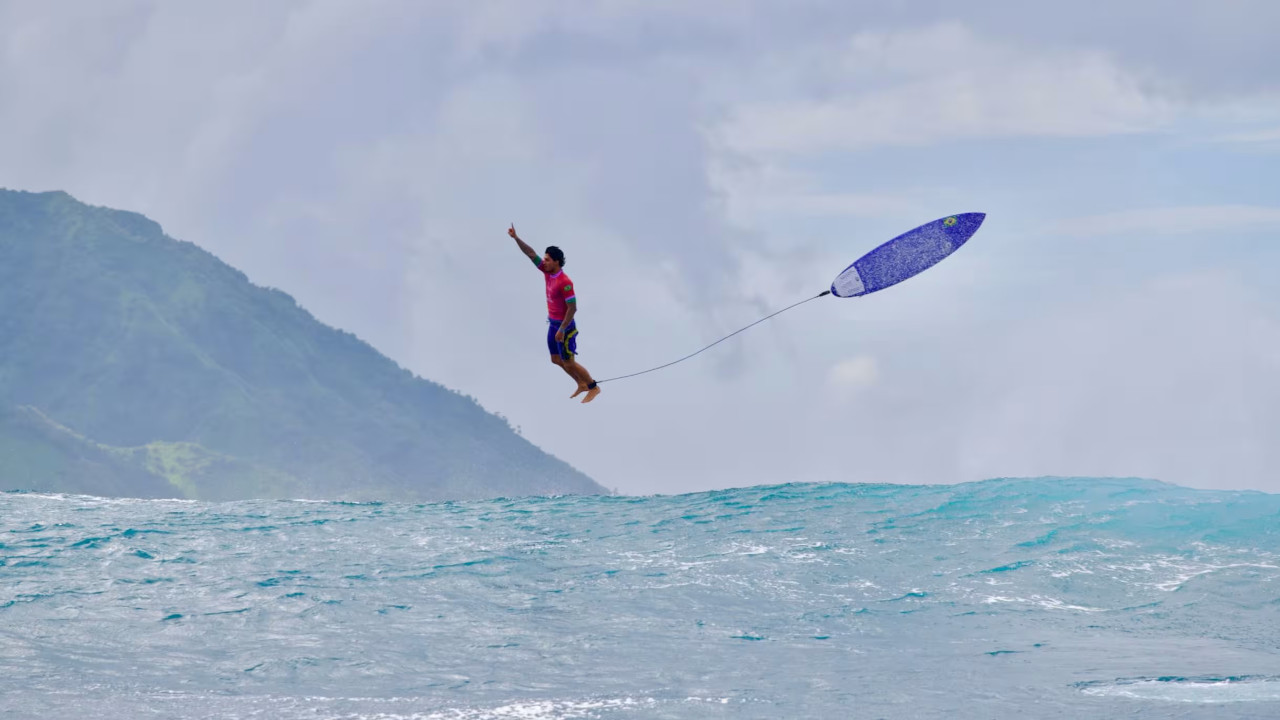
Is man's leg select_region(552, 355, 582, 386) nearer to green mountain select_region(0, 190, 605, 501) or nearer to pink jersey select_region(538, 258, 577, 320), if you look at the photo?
pink jersey select_region(538, 258, 577, 320)

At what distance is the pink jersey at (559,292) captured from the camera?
15996 millimetres

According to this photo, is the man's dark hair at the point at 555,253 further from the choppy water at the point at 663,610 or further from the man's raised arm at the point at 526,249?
the choppy water at the point at 663,610

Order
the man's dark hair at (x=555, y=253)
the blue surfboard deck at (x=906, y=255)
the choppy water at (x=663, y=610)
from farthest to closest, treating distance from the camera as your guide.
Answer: the blue surfboard deck at (x=906, y=255) → the man's dark hair at (x=555, y=253) → the choppy water at (x=663, y=610)

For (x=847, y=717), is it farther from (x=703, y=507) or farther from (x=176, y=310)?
(x=176, y=310)

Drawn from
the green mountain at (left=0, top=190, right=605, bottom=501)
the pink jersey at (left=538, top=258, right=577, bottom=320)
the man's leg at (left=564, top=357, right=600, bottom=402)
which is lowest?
the man's leg at (left=564, top=357, right=600, bottom=402)

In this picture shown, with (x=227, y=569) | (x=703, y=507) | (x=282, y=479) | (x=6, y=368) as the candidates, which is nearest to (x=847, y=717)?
(x=227, y=569)

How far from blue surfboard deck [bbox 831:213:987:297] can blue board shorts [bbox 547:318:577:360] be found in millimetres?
3567

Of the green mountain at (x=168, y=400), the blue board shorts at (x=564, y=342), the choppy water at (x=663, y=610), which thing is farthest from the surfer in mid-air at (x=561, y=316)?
the green mountain at (x=168, y=400)

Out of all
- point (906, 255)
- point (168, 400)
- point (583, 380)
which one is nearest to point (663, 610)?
point (583, 380)

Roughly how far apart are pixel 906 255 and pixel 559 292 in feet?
16.2

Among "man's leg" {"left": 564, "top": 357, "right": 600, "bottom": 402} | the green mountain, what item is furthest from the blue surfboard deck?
the green mountain

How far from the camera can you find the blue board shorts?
1620cm

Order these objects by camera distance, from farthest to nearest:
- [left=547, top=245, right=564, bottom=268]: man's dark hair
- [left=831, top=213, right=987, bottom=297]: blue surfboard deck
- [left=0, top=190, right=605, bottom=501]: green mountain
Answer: [left=0, top=190, right=605, bottom=501]: green mountain < [left=831, top=213, right=987, bottom=297]: blue surfboard deck < [left=547, top=245, right=564, bottom=268]: man's dark hair

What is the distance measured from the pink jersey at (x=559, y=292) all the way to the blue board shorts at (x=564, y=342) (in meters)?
0.16
